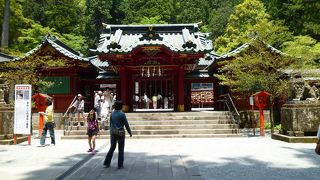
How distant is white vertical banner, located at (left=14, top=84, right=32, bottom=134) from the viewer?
45.0ft

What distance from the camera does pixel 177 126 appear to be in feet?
60.1

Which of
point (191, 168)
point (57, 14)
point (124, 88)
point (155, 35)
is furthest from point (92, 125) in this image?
point (57, 14)

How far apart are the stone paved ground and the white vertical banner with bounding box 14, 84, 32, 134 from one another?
1.07 m

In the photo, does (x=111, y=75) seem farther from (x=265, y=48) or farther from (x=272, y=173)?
(x=272, y=173)

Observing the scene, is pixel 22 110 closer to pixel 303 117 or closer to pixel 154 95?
pixel 303 117

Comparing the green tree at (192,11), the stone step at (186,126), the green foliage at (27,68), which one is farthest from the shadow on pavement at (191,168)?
the green tree at (192,11)

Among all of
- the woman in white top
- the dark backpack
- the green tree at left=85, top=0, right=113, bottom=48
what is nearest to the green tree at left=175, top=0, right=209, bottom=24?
the green tree at left=85, top=0, right=113, bottom=48

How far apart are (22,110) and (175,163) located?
24.9ft

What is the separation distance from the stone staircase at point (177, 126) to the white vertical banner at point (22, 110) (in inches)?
133

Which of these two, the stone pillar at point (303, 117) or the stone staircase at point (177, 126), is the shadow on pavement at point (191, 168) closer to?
the stone pillar at point (303, 117)

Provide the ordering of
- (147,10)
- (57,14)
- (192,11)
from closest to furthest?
(57,14) < (147,10) < (192,11)

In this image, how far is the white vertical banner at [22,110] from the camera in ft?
45.0

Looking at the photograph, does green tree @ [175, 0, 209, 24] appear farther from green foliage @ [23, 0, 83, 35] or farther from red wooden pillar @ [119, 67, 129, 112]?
red wooden pillar @ [119, 67, 129, 112]

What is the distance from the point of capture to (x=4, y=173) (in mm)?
7910
